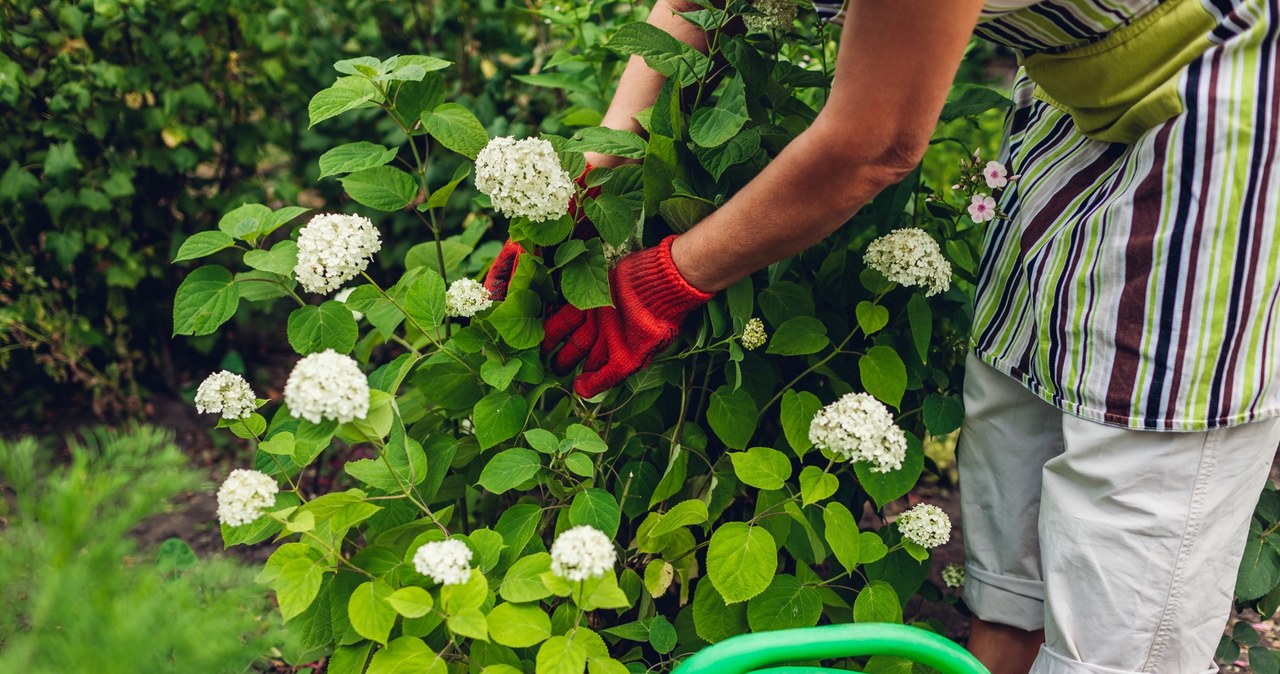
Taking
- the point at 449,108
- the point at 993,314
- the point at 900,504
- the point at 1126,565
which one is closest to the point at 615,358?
the point at 449,108

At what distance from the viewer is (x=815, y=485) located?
1.31 meters

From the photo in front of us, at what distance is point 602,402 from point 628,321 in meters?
0.20

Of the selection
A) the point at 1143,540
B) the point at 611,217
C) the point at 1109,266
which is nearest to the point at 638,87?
the point at 611,217

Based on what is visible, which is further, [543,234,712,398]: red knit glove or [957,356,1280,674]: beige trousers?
[543,234,712,398]: red knit glove

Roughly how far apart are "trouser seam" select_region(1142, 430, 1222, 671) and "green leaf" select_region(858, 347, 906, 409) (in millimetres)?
408

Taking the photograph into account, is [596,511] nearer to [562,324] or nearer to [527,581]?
[527,581]

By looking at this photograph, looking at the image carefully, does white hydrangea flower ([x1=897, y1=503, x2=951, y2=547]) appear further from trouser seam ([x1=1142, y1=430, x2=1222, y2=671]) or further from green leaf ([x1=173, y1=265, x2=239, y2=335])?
green leaf ([x1=173, y1=265, x2=239, y2=335])

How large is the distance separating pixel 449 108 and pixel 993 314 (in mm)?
857

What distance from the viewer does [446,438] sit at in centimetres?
146

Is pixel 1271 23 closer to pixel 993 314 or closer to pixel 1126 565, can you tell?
pixel 993 314

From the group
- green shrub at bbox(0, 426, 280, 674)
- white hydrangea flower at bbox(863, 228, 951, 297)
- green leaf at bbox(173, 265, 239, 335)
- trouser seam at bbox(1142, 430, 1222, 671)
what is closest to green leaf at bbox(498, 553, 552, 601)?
A: green shrub at bbox(0, 426, 280, 674)

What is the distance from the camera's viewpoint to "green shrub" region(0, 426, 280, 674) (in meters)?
0.71

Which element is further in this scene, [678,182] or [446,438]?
[446,438]

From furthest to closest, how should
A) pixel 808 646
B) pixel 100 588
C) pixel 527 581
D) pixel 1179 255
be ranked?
pixel 527 581 → pixel 1179 255 → pixel 808 646 → pixel 100 588
